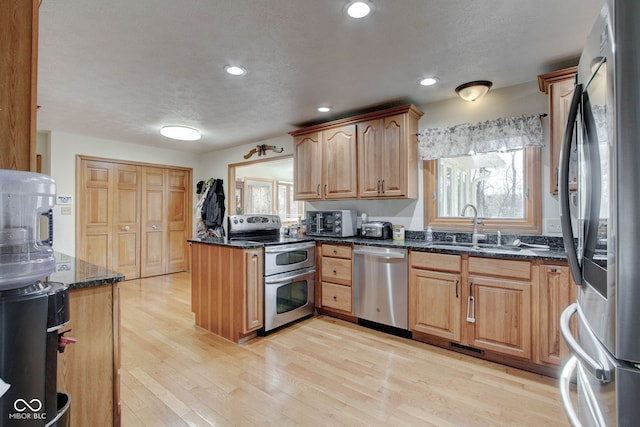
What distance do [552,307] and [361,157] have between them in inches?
81.7

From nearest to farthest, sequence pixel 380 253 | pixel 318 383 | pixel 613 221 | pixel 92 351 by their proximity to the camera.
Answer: pixel 613 221
pixel 92 351
pixel 318 383
pixel 380 253

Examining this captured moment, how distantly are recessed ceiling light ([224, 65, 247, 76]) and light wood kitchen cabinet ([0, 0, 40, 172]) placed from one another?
1.33 m

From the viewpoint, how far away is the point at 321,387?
2016 mm

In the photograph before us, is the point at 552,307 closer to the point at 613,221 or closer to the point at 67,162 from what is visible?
the point at 613,221

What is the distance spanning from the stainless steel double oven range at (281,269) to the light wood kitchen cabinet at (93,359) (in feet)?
4.84

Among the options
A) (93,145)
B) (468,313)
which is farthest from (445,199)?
(93,145)

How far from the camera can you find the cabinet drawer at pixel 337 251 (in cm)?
313

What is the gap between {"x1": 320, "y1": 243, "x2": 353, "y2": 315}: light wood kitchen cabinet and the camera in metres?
3.12

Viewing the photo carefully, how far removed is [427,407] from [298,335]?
133 cm

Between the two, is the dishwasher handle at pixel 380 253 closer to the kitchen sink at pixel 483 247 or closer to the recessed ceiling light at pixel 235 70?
the kitchen sink at pixel 483 247

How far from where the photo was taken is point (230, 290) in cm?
275

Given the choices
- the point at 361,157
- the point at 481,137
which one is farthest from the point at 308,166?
the point at 481,137

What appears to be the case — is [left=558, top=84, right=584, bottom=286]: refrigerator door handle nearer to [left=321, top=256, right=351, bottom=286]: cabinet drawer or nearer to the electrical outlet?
the electrical outlet

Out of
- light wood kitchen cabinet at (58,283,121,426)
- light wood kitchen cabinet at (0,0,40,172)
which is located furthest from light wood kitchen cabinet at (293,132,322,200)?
light wood kitchen cabinet at (0,0,40,172)
